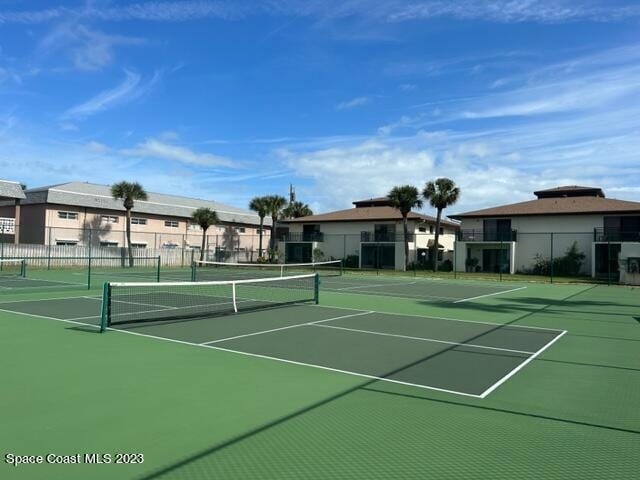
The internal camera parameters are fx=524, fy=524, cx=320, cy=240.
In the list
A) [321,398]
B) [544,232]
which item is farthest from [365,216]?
[321,398]

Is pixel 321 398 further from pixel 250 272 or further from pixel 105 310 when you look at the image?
pixel 250 272

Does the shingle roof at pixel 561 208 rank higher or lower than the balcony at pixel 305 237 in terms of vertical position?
higher

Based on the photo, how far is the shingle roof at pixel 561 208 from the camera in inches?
1711

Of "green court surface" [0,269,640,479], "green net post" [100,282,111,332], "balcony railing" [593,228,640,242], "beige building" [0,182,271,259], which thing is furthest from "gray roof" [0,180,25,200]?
"balcony railing" [593,228,640,242]

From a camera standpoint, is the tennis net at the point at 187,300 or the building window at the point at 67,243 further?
the building window at the point at 67,243

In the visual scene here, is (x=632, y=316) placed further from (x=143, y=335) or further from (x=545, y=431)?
(x=143, y=335)

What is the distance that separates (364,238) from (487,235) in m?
12.3

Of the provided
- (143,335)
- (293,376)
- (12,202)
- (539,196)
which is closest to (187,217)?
(12,202)

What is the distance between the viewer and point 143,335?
1086cm

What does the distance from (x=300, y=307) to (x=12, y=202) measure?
41.3m

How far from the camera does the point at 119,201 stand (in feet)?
173

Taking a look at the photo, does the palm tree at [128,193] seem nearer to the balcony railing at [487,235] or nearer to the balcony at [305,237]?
the balcony at [305,237]

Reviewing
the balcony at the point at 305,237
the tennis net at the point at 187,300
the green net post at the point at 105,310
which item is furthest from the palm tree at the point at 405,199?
the green net post at the point at 105,310

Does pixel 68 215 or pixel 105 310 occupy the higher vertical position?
pixel 68 215
